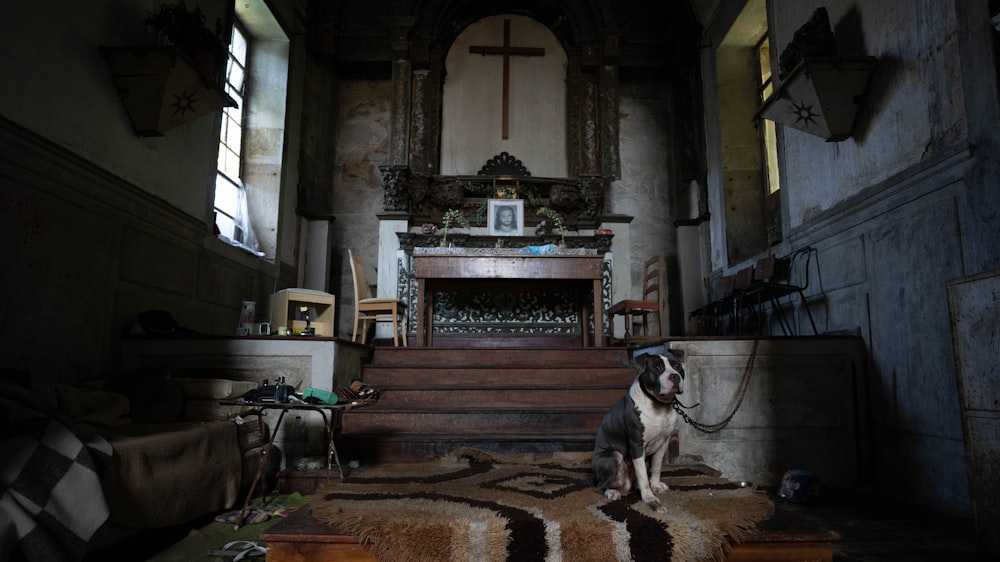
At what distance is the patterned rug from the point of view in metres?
1.74

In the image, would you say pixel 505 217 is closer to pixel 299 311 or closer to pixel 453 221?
pixel 453 221

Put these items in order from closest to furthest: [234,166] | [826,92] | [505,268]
Answer: [826,92] < [505,268] < [234,166]

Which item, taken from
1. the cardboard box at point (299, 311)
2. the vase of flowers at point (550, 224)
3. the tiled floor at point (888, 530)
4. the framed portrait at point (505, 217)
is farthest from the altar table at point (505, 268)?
the tiled floor at point (888, 530)

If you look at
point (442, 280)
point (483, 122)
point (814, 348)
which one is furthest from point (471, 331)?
point (814, 348)

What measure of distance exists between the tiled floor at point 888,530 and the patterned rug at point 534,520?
0.54m

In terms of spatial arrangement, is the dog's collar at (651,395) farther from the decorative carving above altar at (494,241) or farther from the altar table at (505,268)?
the decorative carving above altar at (494,241)

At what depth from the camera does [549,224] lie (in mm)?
6836

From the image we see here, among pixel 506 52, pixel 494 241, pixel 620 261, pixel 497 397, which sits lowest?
pixel 497 397

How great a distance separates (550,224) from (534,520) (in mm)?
5261

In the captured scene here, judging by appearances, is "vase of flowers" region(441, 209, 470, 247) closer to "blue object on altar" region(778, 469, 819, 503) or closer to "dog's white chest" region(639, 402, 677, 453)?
"blue object on altar" region(778, 469, 819, 503)

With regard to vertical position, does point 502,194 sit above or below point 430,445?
above

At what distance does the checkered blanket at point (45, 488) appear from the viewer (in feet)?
5.65

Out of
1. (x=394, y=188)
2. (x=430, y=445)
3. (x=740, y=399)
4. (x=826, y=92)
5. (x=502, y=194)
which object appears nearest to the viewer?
(x=430, y=445)

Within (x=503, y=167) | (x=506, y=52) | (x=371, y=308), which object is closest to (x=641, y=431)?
(x=371, y=308)
